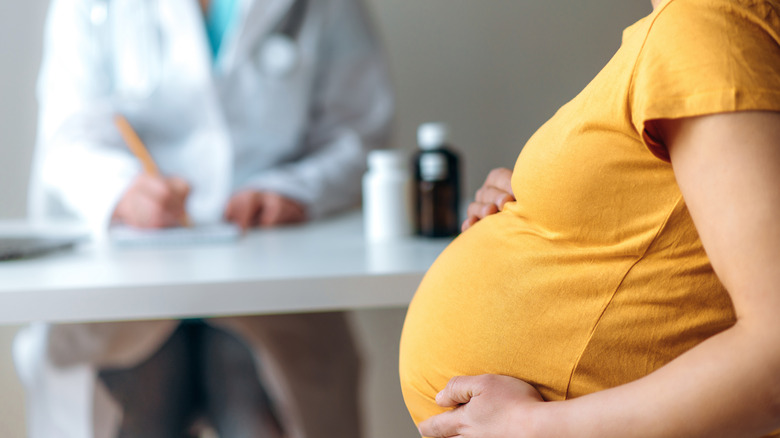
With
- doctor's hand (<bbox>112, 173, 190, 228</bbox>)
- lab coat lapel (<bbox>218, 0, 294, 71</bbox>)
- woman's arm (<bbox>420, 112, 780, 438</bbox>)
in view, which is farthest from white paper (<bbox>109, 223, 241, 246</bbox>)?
woman's arm (<bbox>420, 112, 780, 438</bbox>)

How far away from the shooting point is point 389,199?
0.93 metres

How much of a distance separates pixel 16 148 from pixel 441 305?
5.24 feet

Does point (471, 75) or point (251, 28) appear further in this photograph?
point (471, 75)

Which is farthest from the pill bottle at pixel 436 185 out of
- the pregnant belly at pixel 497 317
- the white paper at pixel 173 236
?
the pregnant belly at pixel 497 317

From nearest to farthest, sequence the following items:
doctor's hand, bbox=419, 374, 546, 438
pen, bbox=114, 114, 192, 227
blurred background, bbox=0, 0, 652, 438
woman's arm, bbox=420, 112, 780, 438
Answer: woman's arm, bbox=420, 112, 780, 438
doctor's hand, bbox=419, 374, 546, 438
pen, bbox=114, 114, 192, 227
blurred background, bbox=0, 0, 652, 438

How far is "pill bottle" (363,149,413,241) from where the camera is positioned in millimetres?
924

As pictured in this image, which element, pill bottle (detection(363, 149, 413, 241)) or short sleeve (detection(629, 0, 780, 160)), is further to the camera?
pill bottle (detection(363, 149, 413, 241))

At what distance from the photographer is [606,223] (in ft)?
1.35

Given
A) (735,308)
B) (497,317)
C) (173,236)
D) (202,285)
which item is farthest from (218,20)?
(735,308)

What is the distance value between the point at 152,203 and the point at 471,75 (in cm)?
114

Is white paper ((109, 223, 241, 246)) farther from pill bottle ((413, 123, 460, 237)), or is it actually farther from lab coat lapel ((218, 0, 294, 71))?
lab coat lapel ((218, 0, 294, 71))

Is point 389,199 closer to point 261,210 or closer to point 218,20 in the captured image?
point 261,210

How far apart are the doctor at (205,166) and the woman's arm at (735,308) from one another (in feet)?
2.23

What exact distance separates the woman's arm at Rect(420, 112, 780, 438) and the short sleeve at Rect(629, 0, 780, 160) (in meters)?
0.01
